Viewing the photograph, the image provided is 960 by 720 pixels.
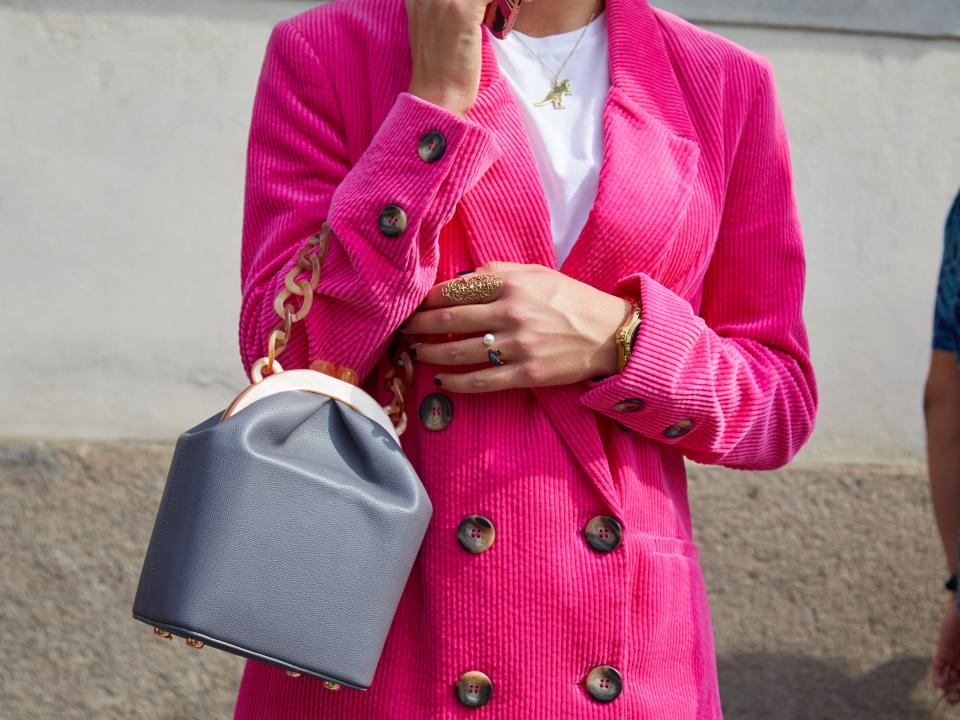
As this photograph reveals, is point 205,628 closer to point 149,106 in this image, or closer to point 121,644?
point 121,644

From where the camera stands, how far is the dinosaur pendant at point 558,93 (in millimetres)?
1666

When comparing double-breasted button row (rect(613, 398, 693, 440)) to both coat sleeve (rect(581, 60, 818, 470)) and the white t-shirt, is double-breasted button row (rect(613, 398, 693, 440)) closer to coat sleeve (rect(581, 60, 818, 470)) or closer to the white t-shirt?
coat sleeve (rect(581, 60, 818, 470))

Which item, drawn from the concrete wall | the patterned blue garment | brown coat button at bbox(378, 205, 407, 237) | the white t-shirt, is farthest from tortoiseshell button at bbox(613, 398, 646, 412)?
the concrete wall

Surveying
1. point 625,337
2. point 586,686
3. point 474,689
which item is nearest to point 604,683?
point 586,686

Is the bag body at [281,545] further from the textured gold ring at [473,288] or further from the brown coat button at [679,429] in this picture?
the brown coat button at [679,429]

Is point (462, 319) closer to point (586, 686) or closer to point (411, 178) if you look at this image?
point (411, 178)

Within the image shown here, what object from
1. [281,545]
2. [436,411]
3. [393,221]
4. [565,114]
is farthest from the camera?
[565,114]

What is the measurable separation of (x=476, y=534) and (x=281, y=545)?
0.30 metres

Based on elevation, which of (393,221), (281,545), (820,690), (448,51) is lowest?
(820,690)

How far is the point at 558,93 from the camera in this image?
5.51ft

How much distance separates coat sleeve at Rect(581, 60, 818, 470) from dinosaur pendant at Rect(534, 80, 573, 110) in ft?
0.90

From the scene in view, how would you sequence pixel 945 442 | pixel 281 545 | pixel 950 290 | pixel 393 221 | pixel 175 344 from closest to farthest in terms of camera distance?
pixel 281 545 → pixel 393 221 → pixel 950 290 → pixel 945 442 → pixel 175 344

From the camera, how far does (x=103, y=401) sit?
3.29 metres

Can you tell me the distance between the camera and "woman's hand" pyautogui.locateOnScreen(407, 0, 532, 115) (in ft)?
4.74
